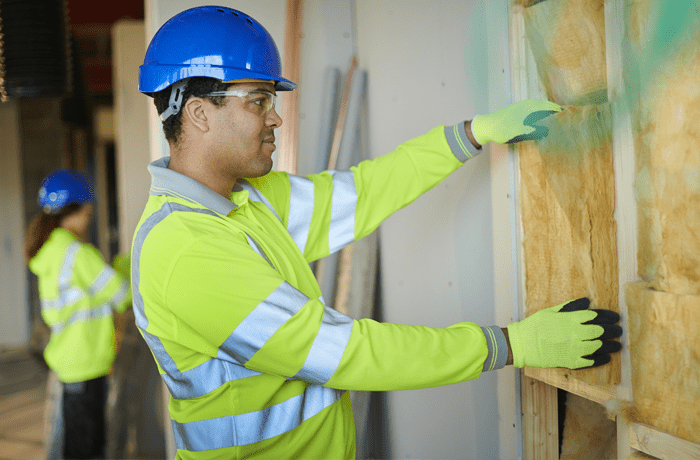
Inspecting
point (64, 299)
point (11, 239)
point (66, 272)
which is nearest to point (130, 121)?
point (66, 272)

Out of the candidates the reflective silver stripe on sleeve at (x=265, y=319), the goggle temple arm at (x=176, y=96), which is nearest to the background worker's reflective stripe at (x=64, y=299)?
the goggle temple arm at (x=176, y=96)

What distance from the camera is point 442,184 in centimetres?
196

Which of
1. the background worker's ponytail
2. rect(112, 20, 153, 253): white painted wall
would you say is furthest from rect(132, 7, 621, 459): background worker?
rect(112, 20, 153, 253): white painted wall

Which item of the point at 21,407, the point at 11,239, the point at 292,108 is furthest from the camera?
the point at 11,239

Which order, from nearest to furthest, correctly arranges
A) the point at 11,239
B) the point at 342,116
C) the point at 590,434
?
1. the point at 590,434
2. the point at 342,116
3. the point at 11,239

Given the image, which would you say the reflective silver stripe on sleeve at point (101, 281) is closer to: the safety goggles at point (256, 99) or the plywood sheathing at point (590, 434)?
the safety goggles at point (256, 99)

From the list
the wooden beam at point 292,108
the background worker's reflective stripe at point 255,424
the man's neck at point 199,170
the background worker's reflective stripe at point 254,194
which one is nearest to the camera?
the background worker's reflective stripe at point 255,424

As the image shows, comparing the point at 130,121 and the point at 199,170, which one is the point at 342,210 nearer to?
the point at 199,170

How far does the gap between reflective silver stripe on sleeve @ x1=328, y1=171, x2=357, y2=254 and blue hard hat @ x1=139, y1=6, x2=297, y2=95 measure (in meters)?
0.39

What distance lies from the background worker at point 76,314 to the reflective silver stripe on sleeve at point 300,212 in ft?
5.13

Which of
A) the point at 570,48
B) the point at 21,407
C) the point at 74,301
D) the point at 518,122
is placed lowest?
the point at 21,407

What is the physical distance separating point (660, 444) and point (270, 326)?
0.81 meters

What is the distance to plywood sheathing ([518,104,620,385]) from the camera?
1.21 meters

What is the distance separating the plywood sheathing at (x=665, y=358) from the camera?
1.03 meters
